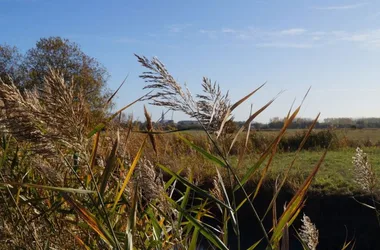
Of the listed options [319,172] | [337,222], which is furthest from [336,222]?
[319,172]

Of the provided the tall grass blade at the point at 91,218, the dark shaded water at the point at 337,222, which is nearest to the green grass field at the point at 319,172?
the dark shaded water at the point at 337,222

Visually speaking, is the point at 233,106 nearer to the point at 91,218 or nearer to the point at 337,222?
the point at 91,218

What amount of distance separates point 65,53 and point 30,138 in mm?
24791

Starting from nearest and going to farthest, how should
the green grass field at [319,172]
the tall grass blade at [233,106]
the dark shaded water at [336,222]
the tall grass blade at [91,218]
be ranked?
the tall grass blade at [233,106] → the tall grass blade at [91,218] → the dark shaded water at [336,222] → the green grass field at [319,172]

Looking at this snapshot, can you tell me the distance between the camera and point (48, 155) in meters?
1.50

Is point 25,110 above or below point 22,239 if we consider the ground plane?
above

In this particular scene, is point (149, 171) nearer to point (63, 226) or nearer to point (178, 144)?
point (63, 226)

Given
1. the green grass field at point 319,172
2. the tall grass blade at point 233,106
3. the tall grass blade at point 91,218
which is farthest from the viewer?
the green grass field at point 319,172

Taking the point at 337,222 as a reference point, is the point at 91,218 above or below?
above

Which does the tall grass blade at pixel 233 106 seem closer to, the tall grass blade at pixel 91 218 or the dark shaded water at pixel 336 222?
the tall grass blade at pixel 91 218

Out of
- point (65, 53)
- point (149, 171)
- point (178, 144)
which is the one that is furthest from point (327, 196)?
point (65, 53)

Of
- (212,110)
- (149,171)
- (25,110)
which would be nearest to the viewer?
(212,110)

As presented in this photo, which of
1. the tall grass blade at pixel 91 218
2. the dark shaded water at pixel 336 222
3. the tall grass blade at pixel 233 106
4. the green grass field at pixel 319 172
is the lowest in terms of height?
the dark shaded water at pixel 336 222

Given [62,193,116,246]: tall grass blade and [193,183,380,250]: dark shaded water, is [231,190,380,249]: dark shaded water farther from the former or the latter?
[62,193,116,246]: tall grass blade
